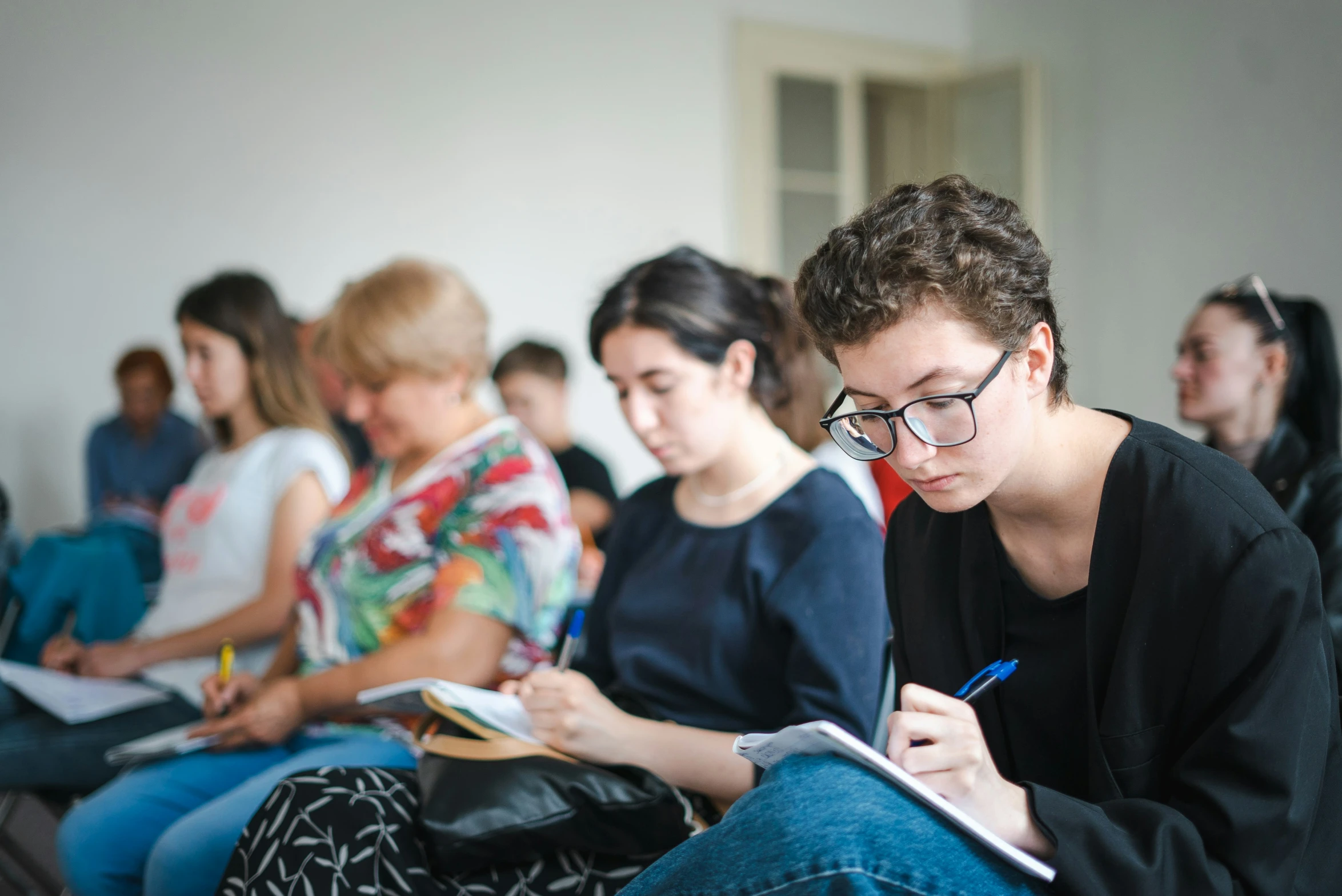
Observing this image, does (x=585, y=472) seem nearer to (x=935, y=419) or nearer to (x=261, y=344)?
(x=261, y=344)

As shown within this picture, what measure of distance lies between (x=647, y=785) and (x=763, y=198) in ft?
15.5

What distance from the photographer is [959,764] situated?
0.92m

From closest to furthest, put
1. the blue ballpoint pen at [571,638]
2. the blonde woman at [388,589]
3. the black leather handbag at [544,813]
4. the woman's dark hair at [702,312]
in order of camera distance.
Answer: the black leather handbag at [544,813]
the blue ballpoint pen at [571,638]
the woman's dark hair at [702,312]
the blonde woman at [388,589]

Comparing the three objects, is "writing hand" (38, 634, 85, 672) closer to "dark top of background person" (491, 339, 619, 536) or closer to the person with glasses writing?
"dark top of background person" (491, 339, 619, 536)

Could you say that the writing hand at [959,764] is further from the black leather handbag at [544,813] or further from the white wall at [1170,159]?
the white wall at [1170,159]

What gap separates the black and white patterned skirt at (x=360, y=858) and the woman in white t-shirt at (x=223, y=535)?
84 centimetres

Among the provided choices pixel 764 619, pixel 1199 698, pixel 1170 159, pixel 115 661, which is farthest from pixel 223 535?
pixel 1170 159

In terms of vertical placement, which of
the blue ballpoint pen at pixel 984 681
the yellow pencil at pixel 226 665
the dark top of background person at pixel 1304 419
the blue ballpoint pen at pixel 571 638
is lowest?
the yellow pencil at pixel 226 665

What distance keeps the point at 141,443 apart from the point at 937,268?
419 centimetres

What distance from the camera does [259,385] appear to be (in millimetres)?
2471

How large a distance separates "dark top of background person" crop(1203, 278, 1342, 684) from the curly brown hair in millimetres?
1135

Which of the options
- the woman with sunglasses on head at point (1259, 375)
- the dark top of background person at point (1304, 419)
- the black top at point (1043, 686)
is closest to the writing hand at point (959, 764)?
the black top at point (1043, 686)

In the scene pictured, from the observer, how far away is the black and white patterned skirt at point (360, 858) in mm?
1354

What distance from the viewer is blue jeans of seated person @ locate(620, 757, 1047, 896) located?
876 millimetres
